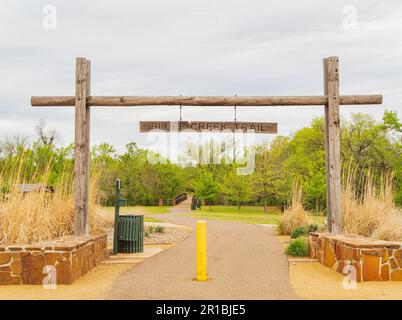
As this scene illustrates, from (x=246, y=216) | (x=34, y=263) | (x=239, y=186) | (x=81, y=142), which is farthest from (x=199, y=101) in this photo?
(x=239, y=186)

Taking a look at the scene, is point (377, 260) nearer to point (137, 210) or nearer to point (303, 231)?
point (303, 231)

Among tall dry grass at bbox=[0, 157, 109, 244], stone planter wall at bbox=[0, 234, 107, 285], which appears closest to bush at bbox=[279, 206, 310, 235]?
tall dry grass at bbox=[0, 157, 109, 244]

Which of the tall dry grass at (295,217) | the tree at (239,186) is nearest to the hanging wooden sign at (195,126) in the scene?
the tall dry grass at (295,217)

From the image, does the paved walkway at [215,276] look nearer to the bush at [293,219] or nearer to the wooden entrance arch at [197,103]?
the wooden entrance arch at [197,103]

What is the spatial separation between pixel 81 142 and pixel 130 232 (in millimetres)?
2763

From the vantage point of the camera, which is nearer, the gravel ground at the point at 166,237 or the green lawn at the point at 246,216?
the gravel ground at the point at 166,237

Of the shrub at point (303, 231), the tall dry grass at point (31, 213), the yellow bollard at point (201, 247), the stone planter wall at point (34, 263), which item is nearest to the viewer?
the stone planter wall at point (34, 263)

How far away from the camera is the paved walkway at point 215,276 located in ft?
25.5

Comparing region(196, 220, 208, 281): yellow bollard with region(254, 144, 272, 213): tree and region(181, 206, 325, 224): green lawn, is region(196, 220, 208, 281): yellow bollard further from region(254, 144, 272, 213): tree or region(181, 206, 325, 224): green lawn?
region(254, 144, 272, 213): tree

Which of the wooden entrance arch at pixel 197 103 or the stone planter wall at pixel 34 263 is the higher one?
the wooden entrance arch at pixel 197 103

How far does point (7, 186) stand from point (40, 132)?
4474cm

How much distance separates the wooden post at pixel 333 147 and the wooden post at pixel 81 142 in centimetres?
522

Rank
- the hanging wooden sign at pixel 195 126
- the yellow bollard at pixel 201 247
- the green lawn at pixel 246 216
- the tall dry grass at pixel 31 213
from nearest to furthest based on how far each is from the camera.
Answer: the yellow bollard at pixel 201 247 → the tall dry grass at pixel 31 213 → the hanging wooden sign at pixel 195 126 → the green lawn at pixel 246 216
